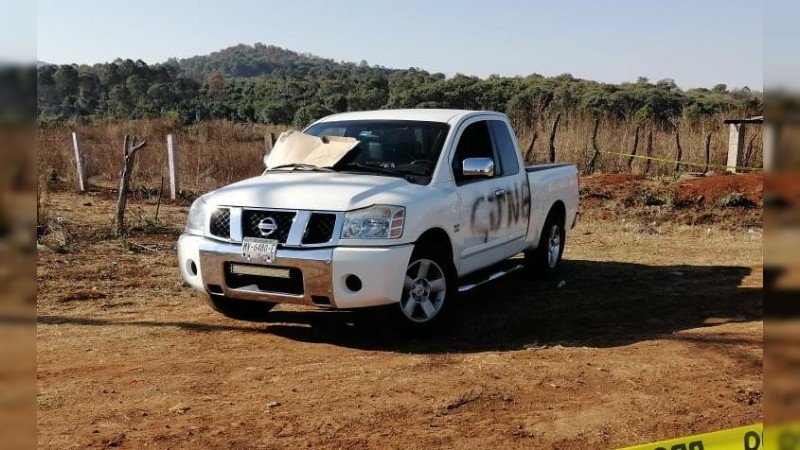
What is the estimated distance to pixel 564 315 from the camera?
688cm

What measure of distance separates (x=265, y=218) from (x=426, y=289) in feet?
4.45

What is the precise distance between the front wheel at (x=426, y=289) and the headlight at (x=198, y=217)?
5.43ft

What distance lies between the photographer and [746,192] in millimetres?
15609

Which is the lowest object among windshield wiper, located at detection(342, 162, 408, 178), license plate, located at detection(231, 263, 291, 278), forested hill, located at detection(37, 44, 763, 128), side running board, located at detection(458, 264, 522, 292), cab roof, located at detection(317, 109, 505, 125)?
side running board, located at detection(458, 264, 522, 292)

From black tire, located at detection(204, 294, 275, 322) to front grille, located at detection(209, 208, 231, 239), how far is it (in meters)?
0.61

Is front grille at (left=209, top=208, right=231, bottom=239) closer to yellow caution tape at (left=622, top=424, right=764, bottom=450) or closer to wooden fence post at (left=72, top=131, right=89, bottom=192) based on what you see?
yellow caution tape at (left=622, top=424, right=764, bottom=450)

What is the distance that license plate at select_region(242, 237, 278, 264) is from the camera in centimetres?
538

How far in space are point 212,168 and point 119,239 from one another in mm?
8869

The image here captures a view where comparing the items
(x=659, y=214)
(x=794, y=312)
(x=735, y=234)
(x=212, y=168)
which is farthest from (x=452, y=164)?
(x=212, y=168)

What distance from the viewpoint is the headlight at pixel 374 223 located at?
17.7 feet

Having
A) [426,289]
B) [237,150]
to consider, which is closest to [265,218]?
[426,289]

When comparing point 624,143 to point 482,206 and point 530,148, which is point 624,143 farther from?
point 482,206

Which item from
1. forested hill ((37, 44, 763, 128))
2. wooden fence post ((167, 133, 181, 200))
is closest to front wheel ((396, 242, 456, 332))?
wooden fence post ((167, 133, 181, 200))

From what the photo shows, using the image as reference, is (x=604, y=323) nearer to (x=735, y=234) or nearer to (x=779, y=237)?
(x=779, y=237)
